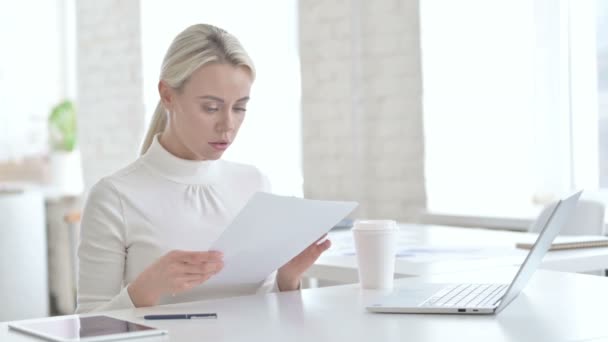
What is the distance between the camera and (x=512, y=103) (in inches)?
162

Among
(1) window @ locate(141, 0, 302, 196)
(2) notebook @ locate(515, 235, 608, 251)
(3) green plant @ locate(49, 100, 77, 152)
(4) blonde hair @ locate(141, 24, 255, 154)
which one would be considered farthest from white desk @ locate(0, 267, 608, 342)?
(3) green plant @ locate(49, 100, 77, 152)

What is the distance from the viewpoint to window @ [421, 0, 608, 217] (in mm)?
3889

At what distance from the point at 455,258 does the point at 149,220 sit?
763 mm

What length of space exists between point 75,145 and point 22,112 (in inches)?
18.3

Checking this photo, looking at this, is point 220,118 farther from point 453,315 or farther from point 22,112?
point 22,112

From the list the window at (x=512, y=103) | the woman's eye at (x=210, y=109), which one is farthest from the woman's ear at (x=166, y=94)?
the window at (x=512, y=103)

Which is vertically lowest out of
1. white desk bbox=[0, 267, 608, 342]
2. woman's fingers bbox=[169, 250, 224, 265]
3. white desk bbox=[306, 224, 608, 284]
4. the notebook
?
white desk bbox=[306, 224, 608, 284]

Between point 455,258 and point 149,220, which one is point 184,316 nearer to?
point 149,220

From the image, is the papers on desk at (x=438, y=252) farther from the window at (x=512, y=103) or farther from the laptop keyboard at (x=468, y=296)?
the window at (x=512, y=103)

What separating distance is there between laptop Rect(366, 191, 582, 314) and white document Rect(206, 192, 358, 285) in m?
0.18

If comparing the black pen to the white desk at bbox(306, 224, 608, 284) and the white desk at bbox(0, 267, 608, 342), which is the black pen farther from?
the white desk at bbox(306, 224, 608, 284)

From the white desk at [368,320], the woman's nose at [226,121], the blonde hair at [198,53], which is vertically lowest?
the white desk at [368,320]

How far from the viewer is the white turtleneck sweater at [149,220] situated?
6.53 ft

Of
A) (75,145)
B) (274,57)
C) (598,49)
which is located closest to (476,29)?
(598,49)
